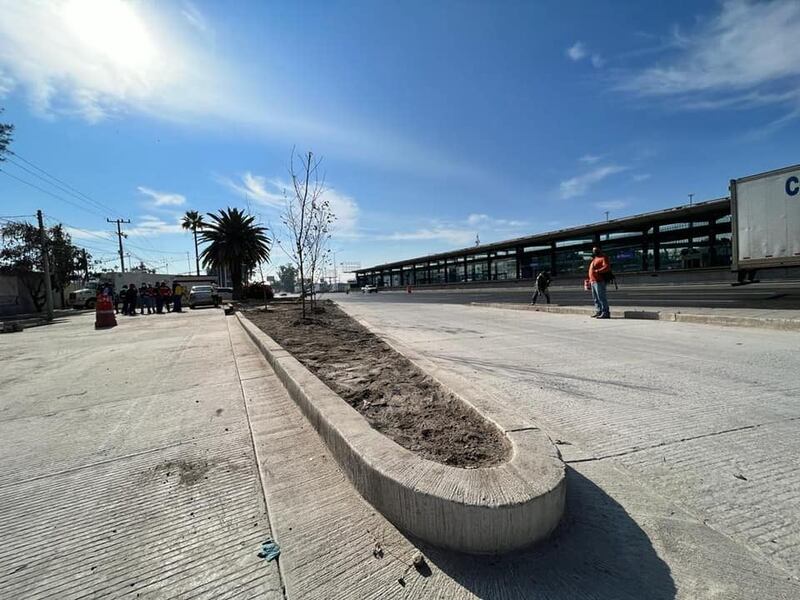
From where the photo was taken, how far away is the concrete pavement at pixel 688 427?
1832 mm

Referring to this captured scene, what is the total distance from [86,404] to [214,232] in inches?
1301

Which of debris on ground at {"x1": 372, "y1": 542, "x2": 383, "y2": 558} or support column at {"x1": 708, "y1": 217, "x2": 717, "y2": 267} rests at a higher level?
support column at {"x1": 708, "y1": 217, "x2": 717, "y2": 267}

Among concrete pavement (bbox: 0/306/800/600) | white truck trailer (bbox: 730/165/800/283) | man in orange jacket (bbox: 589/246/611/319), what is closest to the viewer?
concrete pavement (bbox: 0/306/800/600)

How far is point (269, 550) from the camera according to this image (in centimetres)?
192

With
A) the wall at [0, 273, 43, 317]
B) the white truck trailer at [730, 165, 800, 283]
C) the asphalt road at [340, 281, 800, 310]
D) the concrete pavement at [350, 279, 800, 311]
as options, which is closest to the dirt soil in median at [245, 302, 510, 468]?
the concrete pavement at [350, 279, 800, 311]

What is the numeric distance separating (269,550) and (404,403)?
2022mm

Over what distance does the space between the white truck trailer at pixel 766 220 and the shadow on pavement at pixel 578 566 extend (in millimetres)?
13964

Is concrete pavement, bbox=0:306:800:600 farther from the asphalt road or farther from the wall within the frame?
the wall

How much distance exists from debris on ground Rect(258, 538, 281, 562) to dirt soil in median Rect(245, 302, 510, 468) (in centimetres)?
104

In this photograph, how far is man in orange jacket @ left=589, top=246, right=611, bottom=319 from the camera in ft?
33.6

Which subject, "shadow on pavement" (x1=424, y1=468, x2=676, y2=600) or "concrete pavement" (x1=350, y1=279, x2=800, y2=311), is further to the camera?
"concrete pavement" (x1=350, y1=279, x2=800, y2=311)

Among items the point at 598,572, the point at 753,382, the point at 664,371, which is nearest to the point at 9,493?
the point at 598,572

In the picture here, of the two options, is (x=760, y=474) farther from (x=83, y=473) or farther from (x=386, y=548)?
(x=83, y=473)

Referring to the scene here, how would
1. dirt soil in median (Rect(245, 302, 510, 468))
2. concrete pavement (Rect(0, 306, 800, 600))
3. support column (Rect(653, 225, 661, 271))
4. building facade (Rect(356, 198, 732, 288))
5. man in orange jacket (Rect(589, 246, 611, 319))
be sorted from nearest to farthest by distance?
concrete pavement (Rect(0, 306, 800, 600)), dirt soil in median (Rect(245, 302, 510, 468)), man in orange jacket (Rect(589, 246, 611, 319)), building facade (Rect(356, 198, 732, 288)), support column (Rect(653, 225, 661, 271))
